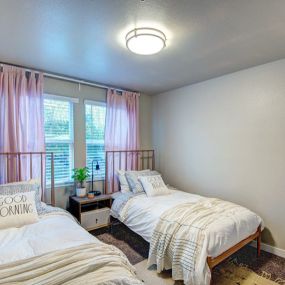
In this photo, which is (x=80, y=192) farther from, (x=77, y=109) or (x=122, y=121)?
(x=122, y=121)

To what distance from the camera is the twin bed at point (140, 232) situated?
4.14 ft

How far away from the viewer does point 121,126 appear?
383 cm

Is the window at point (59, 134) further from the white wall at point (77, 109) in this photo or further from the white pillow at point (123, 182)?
the white pillow at point (123, 182)

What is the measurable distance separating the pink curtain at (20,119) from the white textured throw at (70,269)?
1.69m

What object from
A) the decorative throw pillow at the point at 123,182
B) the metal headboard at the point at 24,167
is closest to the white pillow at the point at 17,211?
the metal headboard at the point at 24,167

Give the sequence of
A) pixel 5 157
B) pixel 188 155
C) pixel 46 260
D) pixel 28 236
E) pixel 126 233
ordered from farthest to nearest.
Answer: pixel 188 155
pixel 126 233
pixel 5 157
pixel 28 236
pixel 46 260

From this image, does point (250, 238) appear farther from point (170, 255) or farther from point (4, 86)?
point (4, 86)

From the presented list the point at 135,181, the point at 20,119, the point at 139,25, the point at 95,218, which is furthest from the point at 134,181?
the point at 139,25

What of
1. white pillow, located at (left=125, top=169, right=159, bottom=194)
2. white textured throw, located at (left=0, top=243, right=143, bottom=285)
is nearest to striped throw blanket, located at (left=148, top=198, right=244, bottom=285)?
white textured throw, located at (left=0, top=243, right=143, bottom=285)

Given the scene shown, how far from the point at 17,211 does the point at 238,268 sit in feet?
8.11

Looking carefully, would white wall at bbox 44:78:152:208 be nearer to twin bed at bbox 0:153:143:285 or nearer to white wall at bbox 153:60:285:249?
twin bed at bbox 0:153:143:285

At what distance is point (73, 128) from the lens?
334 centimetres

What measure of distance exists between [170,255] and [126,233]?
4.17 ft

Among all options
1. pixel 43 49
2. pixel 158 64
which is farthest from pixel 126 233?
pixel 43 49
